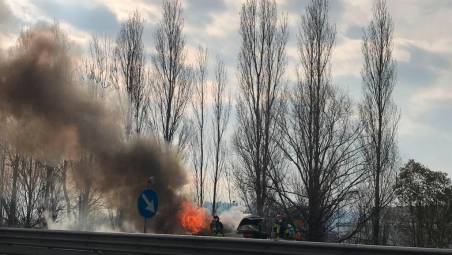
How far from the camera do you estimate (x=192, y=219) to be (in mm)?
25750

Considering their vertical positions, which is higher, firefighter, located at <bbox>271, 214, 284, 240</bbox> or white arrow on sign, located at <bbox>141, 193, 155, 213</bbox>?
white arrow on sign, located at <bbox>141, 193, 155, 213</bbox>

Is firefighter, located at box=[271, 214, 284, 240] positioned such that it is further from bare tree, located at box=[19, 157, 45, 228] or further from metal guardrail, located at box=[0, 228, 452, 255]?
bare tree, located at box=[19, 157, 45, 228]

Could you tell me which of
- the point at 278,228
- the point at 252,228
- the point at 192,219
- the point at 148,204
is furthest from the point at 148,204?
the point at 192,219

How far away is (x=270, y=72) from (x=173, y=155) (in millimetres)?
11163

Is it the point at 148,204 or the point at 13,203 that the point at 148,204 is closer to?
the point at 148,204

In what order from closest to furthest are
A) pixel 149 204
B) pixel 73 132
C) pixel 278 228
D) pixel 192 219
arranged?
pixel 149 204 → pixel 278 228 → pixel 73 132 → pixel 192 219

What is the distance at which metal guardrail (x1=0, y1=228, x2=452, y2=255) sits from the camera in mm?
7531

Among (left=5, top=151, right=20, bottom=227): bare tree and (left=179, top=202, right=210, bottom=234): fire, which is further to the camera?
(left=5, top=151, right=20, bottom=227): bare tree

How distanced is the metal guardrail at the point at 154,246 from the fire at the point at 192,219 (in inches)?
553

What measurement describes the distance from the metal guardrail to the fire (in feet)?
46.1

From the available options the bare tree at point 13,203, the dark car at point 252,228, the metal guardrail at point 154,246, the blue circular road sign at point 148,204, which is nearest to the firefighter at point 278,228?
the dark car at point 252,228

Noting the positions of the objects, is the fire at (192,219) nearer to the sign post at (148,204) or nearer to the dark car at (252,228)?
the dark car at (252,228)

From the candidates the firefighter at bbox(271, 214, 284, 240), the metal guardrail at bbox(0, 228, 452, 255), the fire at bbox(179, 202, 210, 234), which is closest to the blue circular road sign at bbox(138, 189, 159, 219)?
the metal guardrail at bbox(0, 228, 452, 255)

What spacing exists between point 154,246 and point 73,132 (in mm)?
13504
